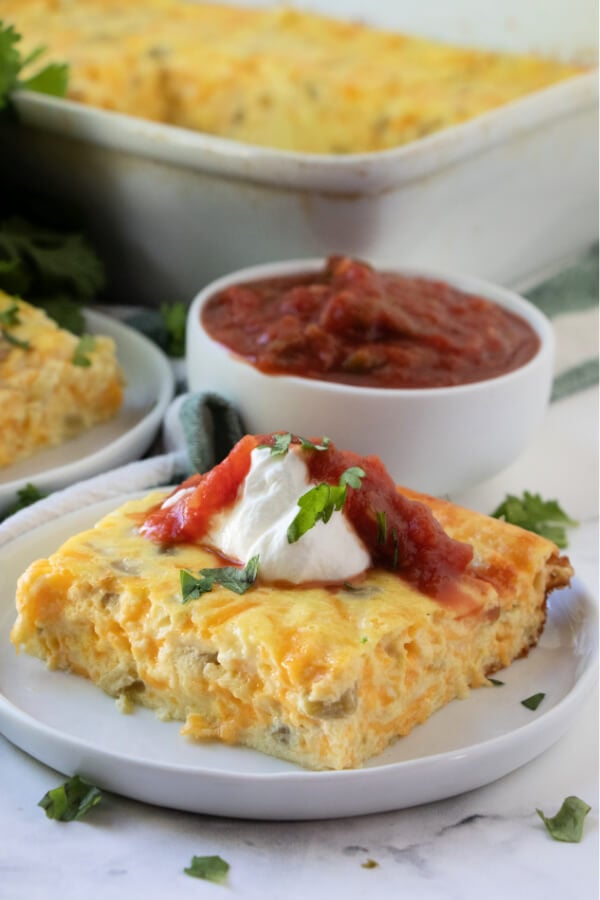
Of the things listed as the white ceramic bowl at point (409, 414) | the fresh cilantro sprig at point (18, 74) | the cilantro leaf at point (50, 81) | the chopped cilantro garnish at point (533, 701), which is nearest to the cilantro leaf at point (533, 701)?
the chopped cilantro garnish at point (533, 701)

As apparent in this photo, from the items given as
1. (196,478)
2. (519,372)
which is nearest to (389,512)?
(196,478)

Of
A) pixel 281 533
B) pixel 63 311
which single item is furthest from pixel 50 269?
pixel 281 533

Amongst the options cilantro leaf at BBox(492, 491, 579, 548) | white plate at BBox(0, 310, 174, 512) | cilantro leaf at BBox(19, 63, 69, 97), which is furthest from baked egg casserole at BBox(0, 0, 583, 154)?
cilantro leaf at BBox(492, 491, 579, 548)

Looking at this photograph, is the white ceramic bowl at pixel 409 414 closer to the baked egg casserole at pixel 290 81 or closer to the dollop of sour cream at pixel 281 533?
the dollop of sour cream at pixel 281 533

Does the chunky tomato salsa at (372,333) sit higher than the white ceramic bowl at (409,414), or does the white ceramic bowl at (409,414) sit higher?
the chunky tomato salsa at (372,333)

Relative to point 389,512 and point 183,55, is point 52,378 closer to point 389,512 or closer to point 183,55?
point 389,512

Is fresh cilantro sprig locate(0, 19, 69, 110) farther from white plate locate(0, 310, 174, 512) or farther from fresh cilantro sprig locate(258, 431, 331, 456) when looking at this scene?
fresh cilantro sprig locate(258, 431, 331, 456)
